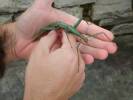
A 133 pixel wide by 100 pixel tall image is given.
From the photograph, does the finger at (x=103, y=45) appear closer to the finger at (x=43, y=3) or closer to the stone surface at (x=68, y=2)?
the finger at (x=43, y=3)

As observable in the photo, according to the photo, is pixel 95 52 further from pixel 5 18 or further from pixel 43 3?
pixel 5 18

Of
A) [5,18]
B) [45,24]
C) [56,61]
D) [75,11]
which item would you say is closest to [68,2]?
[75,11]

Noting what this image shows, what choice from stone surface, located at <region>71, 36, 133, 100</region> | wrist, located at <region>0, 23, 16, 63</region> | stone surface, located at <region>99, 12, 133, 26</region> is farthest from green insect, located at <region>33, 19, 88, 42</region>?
stone surface, located at <region>99, 12, 133, 26</region>

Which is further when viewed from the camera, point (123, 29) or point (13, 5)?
point (123, 29)

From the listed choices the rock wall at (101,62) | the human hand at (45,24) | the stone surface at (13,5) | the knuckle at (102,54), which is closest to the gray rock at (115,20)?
the rock wall at (101,62)

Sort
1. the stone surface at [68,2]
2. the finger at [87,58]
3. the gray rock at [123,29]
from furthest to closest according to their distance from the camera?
the gray rock at [123,29] < the stone surface at [68,2] < the finger at [87,58]

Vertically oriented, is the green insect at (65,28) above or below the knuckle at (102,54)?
above

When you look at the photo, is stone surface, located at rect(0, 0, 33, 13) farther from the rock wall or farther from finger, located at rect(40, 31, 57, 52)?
finger, located at rect(40, 31, 57, 52)
